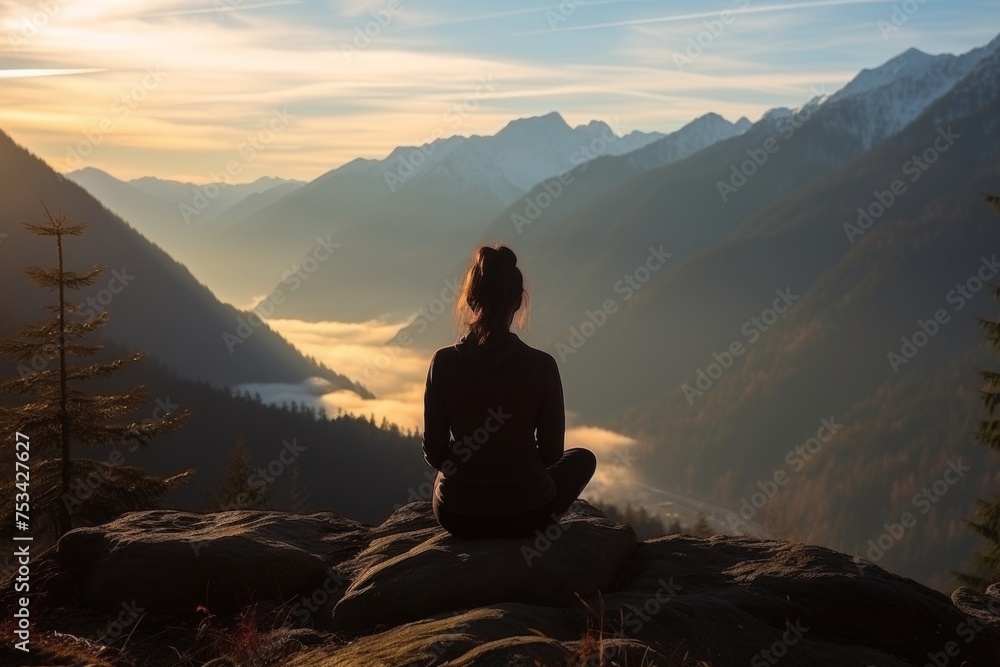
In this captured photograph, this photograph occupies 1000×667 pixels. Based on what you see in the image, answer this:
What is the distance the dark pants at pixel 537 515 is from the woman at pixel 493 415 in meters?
0.02

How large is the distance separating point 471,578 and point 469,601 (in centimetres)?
25

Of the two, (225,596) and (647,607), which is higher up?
(647,607)

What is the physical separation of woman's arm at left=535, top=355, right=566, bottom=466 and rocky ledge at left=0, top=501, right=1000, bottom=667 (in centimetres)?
116

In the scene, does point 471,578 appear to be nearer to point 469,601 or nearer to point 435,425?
point 469,601

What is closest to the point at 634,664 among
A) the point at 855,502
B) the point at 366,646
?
the point at 366,646

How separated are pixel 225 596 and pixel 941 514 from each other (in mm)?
193610

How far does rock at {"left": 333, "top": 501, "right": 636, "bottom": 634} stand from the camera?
8.72 meters

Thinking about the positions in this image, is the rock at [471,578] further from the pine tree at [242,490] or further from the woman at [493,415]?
the pine tree at [242,490]

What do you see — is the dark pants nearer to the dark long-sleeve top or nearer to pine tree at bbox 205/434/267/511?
the dark long-sleeve top

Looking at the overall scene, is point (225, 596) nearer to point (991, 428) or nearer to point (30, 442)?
point (30, 442)

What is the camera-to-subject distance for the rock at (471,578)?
343 inches

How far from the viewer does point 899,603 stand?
9.67 metres

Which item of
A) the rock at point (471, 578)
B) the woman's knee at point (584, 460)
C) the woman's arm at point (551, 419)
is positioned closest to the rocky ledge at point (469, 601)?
the rock at point (471, 578)

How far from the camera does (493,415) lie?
888cm
